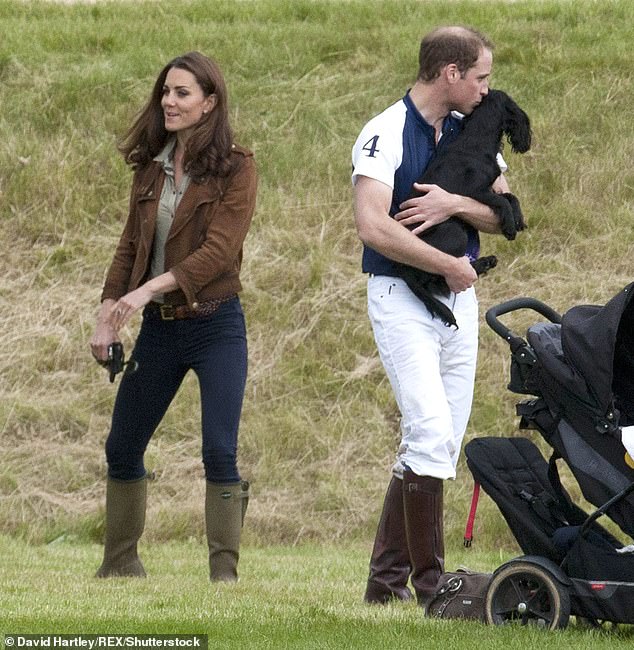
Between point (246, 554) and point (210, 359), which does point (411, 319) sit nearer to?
point (210, 359)

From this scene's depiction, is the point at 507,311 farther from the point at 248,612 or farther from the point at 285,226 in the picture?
the point at 285,226

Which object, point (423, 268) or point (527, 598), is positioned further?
point (423, 268)

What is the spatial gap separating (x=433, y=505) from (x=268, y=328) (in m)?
6.58

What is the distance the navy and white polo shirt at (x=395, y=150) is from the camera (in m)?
5.75

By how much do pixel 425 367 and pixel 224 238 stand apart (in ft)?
4.11

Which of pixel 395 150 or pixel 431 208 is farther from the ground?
pixel 395 150

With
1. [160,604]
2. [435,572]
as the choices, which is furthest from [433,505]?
[160,604]

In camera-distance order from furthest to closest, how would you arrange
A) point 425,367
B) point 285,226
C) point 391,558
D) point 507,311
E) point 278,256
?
point 285,226
point 278,256
point 391,558
point 425,367
point 507,311

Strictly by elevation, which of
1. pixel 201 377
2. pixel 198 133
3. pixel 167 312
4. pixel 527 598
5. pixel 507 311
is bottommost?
pixel 527 598

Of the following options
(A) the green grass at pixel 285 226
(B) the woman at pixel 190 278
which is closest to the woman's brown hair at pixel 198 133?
(B) the woman at pixel 190 278

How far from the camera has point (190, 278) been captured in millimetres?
6324

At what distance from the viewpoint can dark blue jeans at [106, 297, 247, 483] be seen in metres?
6.43

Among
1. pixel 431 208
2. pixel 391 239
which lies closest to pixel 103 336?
pixel 391 239

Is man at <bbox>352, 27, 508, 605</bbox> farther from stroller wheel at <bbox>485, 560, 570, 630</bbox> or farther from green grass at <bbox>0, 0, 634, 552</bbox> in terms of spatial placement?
green grass at <bbox>0, 0, 634, 552</bbox>
